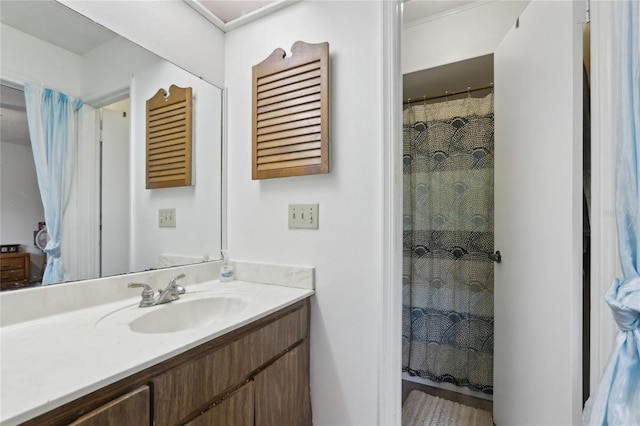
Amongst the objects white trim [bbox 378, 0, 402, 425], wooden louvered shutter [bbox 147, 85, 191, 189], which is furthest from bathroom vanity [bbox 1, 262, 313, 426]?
wooden louvered shutter [bbox 147, 85, 191, 189]

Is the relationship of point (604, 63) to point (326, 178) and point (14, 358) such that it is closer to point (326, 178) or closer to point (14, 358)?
point (326, 178)

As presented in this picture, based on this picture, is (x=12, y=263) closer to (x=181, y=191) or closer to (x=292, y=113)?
(x=181, y=191)

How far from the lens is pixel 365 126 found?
1162mm

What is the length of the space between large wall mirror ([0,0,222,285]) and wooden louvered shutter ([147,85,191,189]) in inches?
1.3

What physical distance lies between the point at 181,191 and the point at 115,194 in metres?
0.29

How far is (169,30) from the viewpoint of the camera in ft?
4.16

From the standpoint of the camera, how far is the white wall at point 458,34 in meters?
1.70

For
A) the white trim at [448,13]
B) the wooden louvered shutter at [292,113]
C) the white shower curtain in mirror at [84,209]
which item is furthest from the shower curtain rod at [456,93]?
the white shower curtain in mirror at [84,209]

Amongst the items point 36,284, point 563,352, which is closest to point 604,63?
point 563,352

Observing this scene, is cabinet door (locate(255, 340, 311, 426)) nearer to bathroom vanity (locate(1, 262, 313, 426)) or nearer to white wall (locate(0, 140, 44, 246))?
bathroom vanity (locate(1, 262, 313, 426))

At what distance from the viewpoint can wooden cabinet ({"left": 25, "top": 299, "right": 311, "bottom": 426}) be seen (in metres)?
0.56

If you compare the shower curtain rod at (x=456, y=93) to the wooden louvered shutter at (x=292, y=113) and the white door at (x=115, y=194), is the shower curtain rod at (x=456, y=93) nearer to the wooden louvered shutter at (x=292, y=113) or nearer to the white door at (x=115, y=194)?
the wooden louvered shutter at (x=292, y=113)

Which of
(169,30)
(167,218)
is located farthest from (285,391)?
(169,30)

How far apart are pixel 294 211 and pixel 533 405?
127cm
